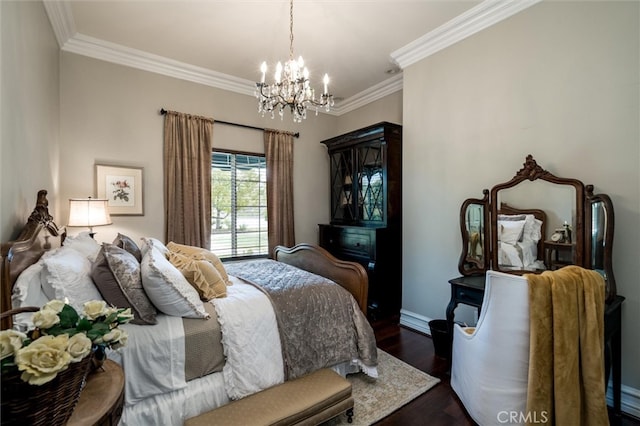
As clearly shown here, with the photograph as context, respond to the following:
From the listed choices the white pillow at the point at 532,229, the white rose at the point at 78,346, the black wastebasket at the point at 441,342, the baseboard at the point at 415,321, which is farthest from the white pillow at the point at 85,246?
the white pillow at the point at 532,229

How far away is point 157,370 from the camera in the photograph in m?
1.59

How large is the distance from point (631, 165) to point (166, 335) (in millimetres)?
3121

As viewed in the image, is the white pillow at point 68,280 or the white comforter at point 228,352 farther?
the white comforter at point 228,352

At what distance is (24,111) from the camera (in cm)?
182

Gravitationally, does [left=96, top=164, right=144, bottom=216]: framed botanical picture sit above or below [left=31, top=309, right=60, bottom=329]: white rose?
above

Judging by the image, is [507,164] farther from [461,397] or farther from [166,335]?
[166,335]

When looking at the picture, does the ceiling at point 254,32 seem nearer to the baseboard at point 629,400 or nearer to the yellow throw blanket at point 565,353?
the yellow throw blanket at point 565,353

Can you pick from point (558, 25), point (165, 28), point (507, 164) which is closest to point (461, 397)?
point (507, 164)

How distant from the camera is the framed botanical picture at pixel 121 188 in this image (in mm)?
3232

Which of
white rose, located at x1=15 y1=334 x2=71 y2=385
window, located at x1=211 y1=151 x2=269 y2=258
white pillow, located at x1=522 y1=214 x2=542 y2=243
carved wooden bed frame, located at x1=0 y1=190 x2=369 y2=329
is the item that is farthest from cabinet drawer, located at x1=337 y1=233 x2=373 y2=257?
white rose, located at x1=15 y1=334 x2=71 y2=385

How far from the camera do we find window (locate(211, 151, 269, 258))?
400 cm

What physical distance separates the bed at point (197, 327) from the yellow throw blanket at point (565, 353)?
108 cm

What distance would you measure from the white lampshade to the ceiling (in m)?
1.62

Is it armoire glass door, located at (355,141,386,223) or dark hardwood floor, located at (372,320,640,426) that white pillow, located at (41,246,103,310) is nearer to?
dark hardwood floor, located at (372,320,640,426)
